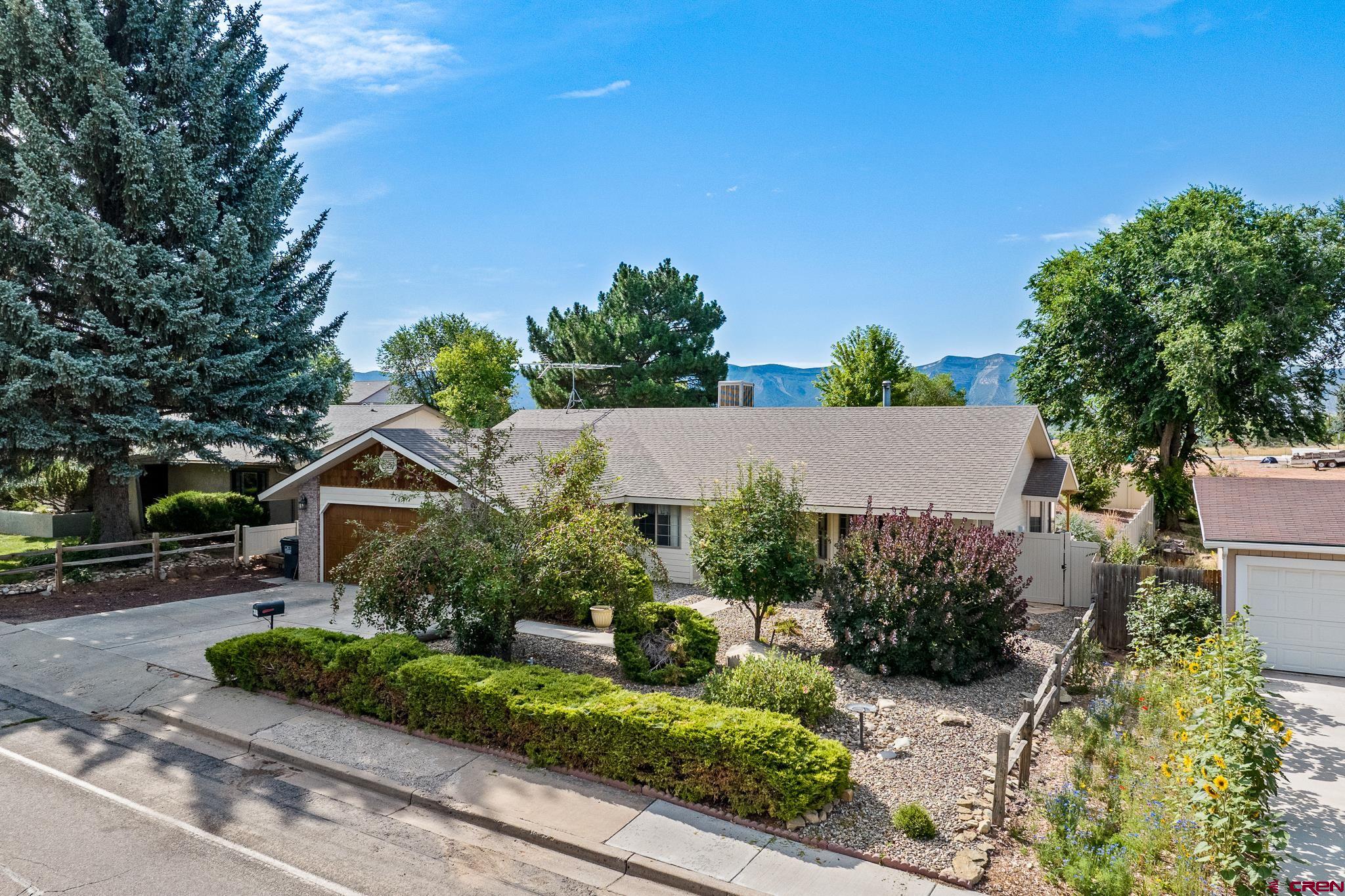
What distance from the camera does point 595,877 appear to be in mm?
6719

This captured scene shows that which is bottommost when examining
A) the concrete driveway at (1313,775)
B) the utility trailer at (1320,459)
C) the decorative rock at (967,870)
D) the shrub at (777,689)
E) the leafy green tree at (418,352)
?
the concrete driveway at (1313,775)

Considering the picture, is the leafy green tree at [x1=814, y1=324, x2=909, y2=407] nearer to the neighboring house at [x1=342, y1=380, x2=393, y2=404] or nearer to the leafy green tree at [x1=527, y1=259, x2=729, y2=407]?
the leafy green tree at [x1=527, y1=259, x2=729, y2=407]

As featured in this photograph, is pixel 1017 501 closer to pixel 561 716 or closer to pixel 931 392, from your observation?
pixel 561 716

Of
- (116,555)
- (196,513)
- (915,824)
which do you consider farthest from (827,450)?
(196,513)

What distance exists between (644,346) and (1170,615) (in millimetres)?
34824

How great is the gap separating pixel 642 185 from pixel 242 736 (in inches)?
615

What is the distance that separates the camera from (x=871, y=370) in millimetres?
41875

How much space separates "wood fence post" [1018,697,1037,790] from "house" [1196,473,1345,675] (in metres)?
6.72

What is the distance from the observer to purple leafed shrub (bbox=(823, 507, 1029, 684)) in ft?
39.3

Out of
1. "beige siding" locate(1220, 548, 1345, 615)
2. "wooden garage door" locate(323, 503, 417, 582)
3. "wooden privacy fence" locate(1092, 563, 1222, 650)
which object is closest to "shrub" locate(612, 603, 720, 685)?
"wooden privacy fence" locate(1092, 563, 1222, 650)

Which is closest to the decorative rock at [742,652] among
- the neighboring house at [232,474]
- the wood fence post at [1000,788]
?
the wood fence post at [1000,788]

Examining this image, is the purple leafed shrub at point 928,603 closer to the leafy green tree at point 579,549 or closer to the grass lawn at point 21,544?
the leafy green tree at point 579,549

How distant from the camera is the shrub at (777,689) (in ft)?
31.1

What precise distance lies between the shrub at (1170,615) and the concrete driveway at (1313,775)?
1.28 meters
